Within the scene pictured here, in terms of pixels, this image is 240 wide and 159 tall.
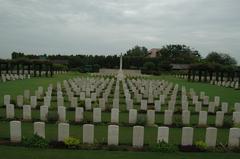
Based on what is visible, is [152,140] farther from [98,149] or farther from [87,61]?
[87,61]

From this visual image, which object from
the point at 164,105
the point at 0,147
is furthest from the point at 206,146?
the point at 164,105

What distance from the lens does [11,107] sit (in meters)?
10.9

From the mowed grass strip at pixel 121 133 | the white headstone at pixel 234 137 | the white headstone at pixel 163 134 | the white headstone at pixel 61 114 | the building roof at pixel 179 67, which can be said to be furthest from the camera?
the building roof at pixel 179 67

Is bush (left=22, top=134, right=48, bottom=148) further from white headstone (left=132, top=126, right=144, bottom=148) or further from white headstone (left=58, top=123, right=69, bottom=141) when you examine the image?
white headstone (left=132, top=126, right=144, bottom=148)

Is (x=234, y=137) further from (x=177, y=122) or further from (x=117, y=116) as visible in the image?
(x=117, y=116)

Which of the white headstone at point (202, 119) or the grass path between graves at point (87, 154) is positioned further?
the white headstone at point (202, 119)

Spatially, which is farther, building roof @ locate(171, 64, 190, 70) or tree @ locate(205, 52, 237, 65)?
tree @ locate(205, 52, 237, 65)

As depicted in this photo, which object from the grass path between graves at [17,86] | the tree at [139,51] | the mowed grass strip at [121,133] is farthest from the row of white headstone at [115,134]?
the tree at [139,51]

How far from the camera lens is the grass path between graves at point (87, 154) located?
700cm

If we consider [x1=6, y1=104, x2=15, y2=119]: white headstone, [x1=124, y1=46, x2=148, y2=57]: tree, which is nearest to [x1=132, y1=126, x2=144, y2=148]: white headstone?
[x1=6, y1=104, x2=15, y2=119]: white headstone

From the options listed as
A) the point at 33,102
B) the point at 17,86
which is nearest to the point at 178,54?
the point at 17,86

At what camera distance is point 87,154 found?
724cm

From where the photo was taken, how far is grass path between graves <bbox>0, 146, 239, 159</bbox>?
23.0 feet

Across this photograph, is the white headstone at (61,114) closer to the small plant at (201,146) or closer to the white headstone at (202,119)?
the white headstone at (202,119)
